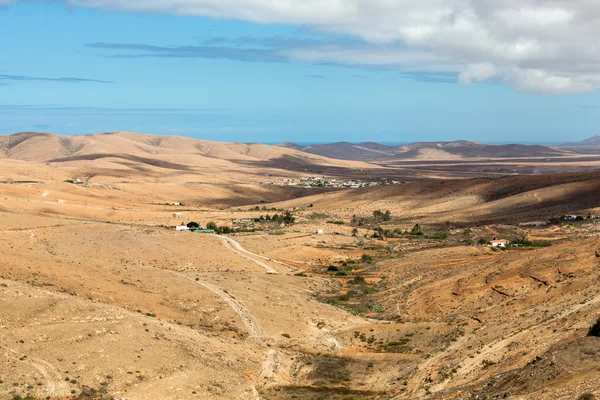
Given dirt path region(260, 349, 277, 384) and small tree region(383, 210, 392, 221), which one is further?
small tree region(383, 210, 392, 221)

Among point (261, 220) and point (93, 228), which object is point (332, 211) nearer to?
point (261, 220)

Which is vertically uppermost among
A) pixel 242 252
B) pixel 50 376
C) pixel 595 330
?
pixel 595 330

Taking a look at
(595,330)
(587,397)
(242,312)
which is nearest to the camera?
(587,397)

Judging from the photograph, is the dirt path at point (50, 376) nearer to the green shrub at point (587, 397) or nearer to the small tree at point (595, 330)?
the green shrub at point (587, 397)

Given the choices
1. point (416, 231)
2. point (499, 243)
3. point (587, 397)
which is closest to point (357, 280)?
point (499, 243)

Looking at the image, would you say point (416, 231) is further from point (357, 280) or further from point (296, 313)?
point (296, 313)

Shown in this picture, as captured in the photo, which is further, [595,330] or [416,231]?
[416,231]

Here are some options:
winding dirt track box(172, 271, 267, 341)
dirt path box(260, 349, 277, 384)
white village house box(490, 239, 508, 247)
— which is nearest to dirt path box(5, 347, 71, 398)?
dirt path box(260, 349, 277, 384)

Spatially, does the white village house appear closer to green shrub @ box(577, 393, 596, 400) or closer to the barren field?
the barren field
